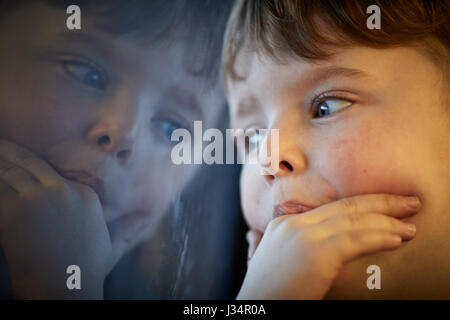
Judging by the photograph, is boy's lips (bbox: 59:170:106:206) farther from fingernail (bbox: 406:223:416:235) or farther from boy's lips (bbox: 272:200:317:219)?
fingernail (bbox: 406:223:416:235)

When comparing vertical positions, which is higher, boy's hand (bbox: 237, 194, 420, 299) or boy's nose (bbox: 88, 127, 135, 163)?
boy's nose (bbox: 88, 127, 135, 163)

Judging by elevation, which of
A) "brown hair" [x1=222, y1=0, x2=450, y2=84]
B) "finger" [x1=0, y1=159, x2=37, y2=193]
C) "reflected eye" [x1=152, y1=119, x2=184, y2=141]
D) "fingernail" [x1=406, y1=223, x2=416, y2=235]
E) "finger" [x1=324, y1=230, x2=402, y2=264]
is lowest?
"finger" [x1=324, y1=230, x2=402, y2=264]

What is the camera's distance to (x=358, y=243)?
0.47 meters

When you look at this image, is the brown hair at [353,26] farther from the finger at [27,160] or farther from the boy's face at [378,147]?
the finger at [27,160]

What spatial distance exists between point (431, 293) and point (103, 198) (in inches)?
16.9

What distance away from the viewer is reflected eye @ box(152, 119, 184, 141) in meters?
0.54

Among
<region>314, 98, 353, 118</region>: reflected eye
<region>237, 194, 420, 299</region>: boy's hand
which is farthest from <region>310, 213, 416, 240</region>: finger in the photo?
<region>314, 98, 353, 118</region>: reflected eye

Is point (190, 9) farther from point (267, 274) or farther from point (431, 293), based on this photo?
point (431, 293)

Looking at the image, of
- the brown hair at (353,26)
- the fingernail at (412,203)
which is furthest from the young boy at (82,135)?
the fingernail at (412,203)

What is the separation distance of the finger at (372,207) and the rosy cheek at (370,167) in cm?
1

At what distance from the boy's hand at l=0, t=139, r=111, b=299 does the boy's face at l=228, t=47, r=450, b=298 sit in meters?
0.25

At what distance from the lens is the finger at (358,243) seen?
1.53 ft

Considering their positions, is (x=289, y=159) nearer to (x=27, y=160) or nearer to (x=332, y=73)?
(x=332, y=73)
